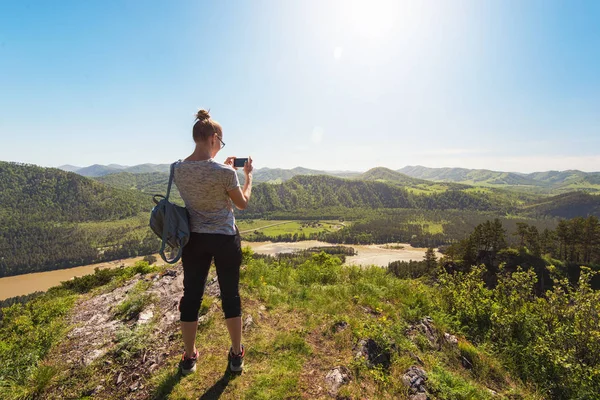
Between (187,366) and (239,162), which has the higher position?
(239,162)

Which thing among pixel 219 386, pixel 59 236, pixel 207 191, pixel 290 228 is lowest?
pixel 59 236

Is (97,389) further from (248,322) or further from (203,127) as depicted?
(203,127)

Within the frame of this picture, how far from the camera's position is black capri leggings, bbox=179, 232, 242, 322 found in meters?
3.45

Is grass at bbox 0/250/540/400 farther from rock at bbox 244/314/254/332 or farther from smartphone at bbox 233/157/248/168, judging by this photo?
smartphone at bbox 233/157/248/168

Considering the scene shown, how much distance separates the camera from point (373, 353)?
454 cm

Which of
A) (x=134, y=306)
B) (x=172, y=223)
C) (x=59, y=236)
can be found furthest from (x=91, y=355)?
(x=59, y=236)

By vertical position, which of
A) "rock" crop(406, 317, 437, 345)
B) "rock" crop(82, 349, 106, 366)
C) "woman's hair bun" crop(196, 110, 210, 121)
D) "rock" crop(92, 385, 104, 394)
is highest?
"woman's hair bun" crop(196, 110, 210, 121)

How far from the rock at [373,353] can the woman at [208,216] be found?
2261mm

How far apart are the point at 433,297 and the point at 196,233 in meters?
6.99

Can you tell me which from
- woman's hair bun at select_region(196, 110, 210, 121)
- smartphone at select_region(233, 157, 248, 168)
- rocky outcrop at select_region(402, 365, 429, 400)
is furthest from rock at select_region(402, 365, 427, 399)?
woman's hair bun at select_region(196, 110, 210, 121)

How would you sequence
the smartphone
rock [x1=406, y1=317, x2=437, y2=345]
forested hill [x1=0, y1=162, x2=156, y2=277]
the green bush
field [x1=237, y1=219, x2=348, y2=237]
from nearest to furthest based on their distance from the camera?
the smartphone → the green bush → rock [x1=406, y1=317, x2=437, y2=345] → forested hill [x1=0, y1=162, x2=156, y2=277] → field [x1=237, y1=219, x2=348, y2=237]

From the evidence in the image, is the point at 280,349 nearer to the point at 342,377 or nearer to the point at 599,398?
the point at 342,377

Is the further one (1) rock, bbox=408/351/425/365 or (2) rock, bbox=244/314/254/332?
(2) rock, bbox=244/314/254/332

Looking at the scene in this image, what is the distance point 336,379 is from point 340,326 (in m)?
1.48
